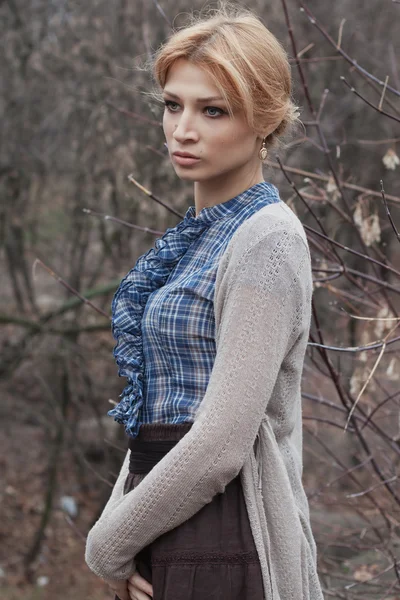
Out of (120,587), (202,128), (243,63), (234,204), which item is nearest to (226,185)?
(234,204)

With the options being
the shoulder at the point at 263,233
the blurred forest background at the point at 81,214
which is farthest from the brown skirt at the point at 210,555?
the blurred forest background at the point at 81,214

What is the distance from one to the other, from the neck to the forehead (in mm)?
190

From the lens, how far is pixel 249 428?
69.6 inches

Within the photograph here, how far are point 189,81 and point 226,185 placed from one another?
235 millimetres

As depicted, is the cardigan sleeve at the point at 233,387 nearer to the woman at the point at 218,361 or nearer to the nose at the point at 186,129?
the woman at the point at 218,361

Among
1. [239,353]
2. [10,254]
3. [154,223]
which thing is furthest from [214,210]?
[10,254]

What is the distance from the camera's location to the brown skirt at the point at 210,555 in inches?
A: 70.3

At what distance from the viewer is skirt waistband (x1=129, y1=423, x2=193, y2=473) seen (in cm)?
186

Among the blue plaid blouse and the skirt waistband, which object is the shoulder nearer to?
the blue plaid blouse

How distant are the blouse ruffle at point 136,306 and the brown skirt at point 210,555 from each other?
13 cm

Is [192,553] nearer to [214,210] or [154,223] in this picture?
[214,210]

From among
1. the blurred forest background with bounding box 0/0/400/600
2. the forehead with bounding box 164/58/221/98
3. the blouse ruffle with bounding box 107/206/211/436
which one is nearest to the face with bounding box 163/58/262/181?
the forehead with bounding box 164/58/221/98

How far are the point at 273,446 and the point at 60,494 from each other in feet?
22.5

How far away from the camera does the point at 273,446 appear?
1.88 m
